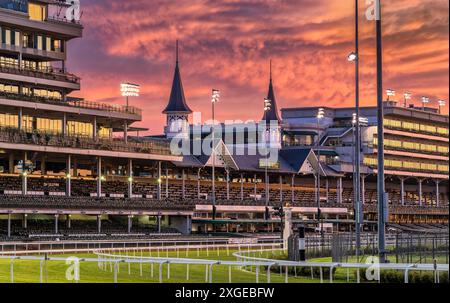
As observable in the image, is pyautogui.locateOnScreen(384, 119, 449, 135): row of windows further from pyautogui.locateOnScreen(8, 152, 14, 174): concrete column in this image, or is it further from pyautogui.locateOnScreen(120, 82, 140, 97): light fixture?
pyautogui.locateOnScreen(8, 152, 14, 174): concrete column

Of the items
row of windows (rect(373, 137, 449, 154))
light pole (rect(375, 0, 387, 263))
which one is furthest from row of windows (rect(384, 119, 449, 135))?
light pole (rect(375, 0, 387, 263))

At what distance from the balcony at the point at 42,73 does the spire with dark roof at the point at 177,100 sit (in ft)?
222

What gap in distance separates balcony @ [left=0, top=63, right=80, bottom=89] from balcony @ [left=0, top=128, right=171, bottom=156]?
544 centimetres

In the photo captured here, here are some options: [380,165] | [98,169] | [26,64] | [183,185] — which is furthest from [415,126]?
[380,165]

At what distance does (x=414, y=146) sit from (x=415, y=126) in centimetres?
391

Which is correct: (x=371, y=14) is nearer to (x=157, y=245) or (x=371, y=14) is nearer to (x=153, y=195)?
(x=157, y=245)

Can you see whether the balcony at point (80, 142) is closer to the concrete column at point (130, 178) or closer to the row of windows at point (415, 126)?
the concrete column at point (130, 178)

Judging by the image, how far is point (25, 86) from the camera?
331ft

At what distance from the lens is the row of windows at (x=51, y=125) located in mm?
99625

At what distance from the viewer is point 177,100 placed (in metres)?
177

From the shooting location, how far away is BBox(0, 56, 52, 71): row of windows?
98938mm

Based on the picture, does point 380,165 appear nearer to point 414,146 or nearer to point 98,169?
point 98,169

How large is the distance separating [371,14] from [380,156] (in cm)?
625

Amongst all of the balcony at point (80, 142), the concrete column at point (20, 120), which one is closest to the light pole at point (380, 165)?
the balcony at point (80, 142)
